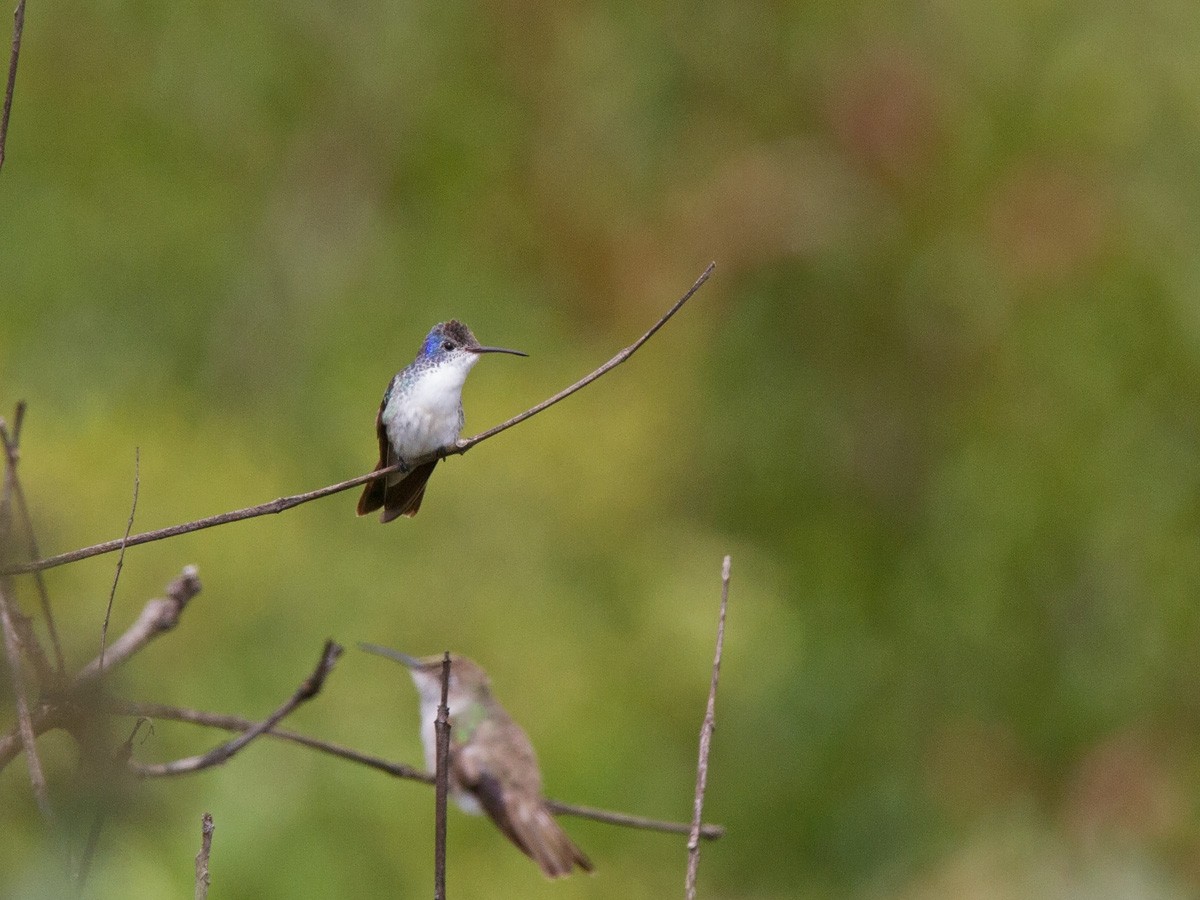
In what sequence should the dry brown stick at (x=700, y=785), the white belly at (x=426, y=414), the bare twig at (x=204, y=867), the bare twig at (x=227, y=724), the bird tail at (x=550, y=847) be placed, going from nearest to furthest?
the bare twig at (x=204, y=867), the bare twig at (x=227, y=724), the dry brown stick at (x=700, y=785), the white belly at (x=426, y=414), the bird tail at (x=550, y=847)

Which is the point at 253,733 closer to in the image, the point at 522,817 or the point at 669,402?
the point at 522,817

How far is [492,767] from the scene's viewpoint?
4137 mm

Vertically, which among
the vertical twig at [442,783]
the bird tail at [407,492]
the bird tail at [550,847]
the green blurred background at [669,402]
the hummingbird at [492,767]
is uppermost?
the green blurred background at [669,402]

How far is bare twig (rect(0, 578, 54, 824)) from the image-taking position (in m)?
1.17

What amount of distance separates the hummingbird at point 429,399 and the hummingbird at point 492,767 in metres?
1.01

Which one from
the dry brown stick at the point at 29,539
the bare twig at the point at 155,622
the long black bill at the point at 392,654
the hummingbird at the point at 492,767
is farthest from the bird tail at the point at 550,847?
the dry brown stick at the point at 29,539

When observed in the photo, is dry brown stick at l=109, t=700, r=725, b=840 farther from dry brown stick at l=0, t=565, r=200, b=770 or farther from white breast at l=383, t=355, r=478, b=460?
white breast at l=383, t=355, r=478, b=460

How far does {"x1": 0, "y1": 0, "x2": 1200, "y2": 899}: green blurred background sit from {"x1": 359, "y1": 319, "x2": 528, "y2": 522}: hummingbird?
1.87 m

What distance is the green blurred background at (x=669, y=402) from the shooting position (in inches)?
230

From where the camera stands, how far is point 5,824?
1308 millimetres

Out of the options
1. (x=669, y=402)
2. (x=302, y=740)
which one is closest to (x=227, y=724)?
(x=302, y=740)

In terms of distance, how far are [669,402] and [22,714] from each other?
6.65 m

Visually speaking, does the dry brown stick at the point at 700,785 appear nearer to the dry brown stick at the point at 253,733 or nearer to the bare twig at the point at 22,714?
the dry brown stick at the point at 253,733

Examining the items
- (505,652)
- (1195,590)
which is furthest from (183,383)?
(1195,590)
